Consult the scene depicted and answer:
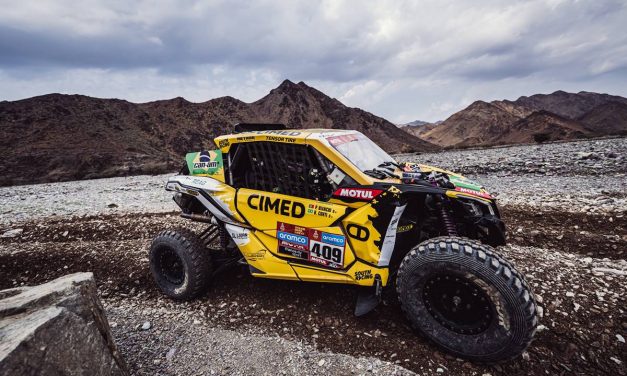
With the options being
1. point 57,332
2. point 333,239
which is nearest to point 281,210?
point 333,239

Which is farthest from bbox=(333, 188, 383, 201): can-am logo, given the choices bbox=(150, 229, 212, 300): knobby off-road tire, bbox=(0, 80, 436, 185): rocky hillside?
bbox=(0, 80, 436, 185): rocky hillside

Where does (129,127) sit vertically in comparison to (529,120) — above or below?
below

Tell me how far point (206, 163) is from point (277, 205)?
1.35 meters

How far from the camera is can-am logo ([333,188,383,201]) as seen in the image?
3.06 metres

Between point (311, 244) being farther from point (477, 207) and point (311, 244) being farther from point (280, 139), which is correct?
point (477, 207)

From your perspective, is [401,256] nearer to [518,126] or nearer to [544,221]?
[544,221]

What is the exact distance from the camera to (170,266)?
14.0 feet

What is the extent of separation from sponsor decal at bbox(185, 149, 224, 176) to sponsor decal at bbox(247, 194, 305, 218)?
70 centimetres

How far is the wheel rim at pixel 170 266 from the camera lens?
4.13 meters

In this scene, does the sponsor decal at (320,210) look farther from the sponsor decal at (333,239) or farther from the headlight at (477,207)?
the headlight at (477,207)

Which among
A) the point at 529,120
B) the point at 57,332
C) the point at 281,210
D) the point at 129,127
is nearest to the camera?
the point at 57,332

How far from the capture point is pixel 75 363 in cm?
216

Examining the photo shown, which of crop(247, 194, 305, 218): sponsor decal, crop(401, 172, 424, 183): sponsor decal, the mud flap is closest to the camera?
the mud flap

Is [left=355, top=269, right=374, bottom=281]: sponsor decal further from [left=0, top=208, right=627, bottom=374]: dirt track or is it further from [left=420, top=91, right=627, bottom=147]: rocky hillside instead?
[left=420, top=91, right=627, bottom=147]: rocky hillside
